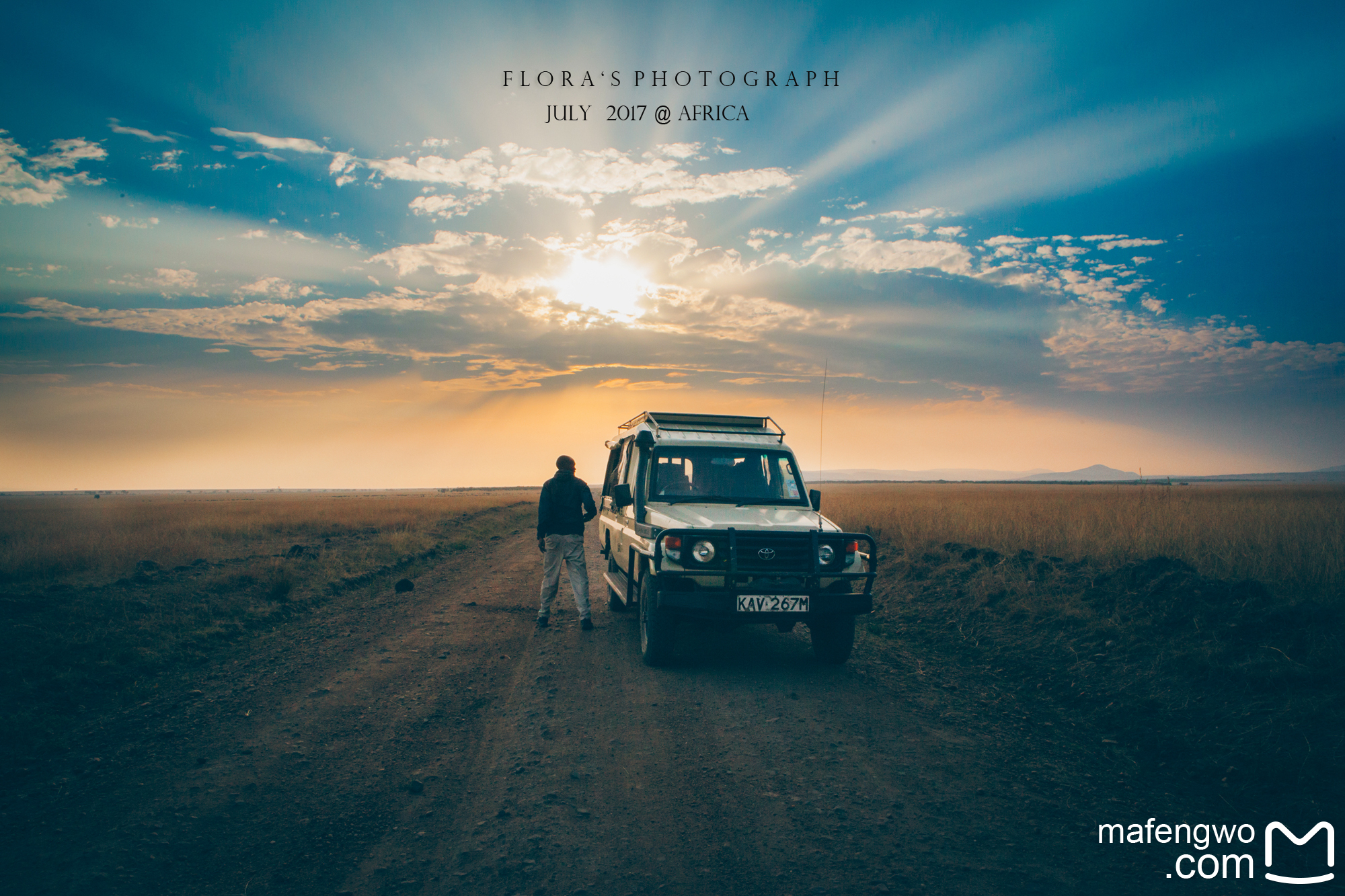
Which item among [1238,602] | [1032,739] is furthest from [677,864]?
[1238,602]

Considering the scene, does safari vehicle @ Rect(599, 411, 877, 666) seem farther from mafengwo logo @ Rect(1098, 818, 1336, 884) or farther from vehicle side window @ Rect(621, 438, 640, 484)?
mafengwo logo @ Rect(1098, 818, 1336, 884)

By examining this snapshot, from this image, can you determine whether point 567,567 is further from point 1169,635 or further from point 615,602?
point 1169,635

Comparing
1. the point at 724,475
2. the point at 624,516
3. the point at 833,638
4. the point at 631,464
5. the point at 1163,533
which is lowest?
the point at 833,638

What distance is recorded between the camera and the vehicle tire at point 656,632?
629 centimetres

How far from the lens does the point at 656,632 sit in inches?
248

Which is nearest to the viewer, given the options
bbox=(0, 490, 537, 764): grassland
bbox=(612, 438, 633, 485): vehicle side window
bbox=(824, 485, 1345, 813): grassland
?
bbox=(824, 485, 1345, 813): grassland

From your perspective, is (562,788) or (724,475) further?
(724,475)

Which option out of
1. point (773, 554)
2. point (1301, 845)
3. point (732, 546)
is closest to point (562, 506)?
point (732, 546)

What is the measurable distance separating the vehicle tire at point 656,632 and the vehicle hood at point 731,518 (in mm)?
647

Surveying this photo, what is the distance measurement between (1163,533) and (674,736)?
9911 mm

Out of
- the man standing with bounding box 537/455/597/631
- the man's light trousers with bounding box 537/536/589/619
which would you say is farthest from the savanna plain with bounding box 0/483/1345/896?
the man standing with bounding box 537/455/597/631

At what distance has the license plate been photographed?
6016mm

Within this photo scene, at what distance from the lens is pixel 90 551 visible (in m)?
14.0

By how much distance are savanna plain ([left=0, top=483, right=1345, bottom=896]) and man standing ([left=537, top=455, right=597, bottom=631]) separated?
554 millimetres
